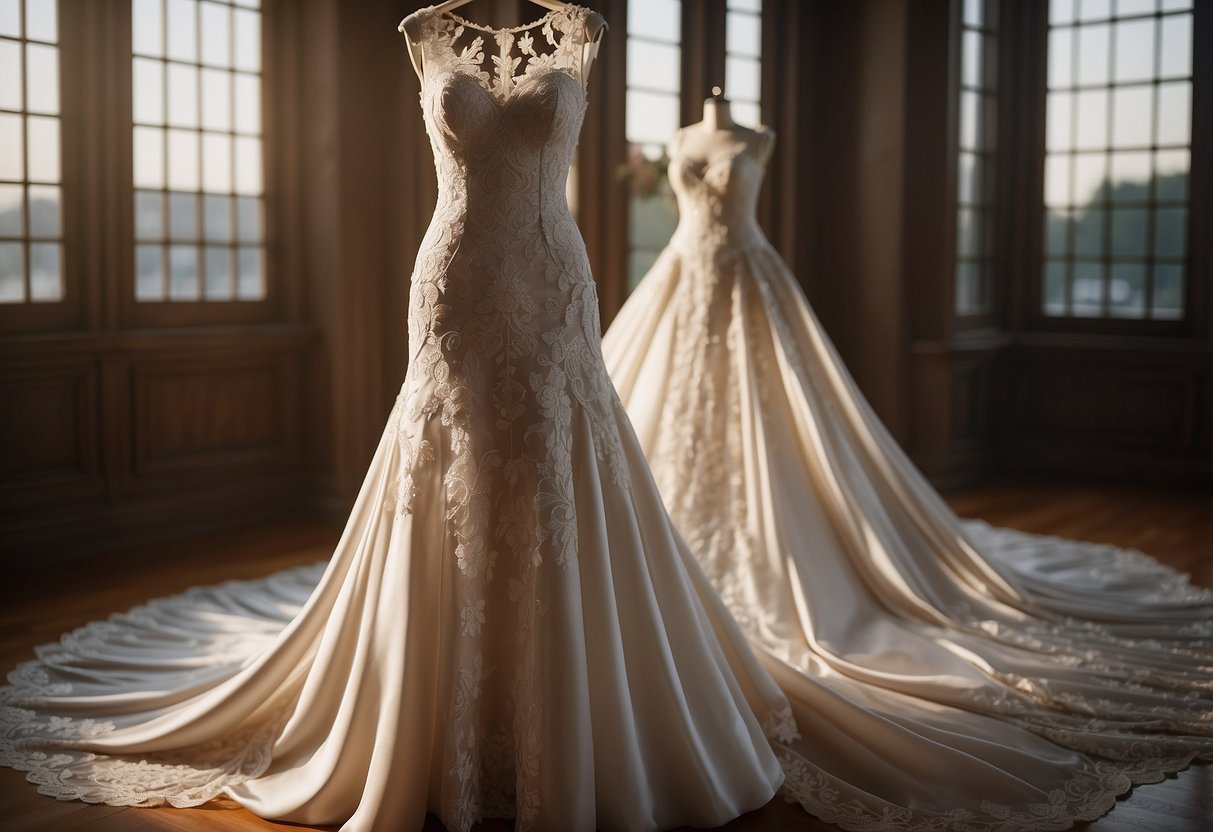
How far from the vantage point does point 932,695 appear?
137 inches

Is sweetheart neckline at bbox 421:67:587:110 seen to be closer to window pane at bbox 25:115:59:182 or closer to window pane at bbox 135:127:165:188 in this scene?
window pane at bbox 25:115:59:182

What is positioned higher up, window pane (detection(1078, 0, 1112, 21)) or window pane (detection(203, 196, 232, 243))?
window pane (detection(1078, 0, 1112, 21))

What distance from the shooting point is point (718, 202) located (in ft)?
15.1

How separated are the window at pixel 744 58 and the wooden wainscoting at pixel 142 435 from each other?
2.66 m

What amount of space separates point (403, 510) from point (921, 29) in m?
5.21

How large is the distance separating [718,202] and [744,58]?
2.71 m

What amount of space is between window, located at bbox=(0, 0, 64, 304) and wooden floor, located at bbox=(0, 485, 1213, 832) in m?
1.21

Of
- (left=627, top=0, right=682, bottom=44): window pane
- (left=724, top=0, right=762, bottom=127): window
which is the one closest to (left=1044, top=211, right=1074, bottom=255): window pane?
(left=724, top=0, right=762, bottom=127): window

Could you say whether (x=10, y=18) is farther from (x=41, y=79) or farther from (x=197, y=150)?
(x=197, y=150)

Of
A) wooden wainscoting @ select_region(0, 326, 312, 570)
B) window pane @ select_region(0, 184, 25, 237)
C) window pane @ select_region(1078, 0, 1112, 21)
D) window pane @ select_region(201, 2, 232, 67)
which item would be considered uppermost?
window pane @ select_region(1078, 0, 1112, 21)

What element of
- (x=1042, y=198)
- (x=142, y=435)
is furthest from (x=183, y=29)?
(x=1042, y=198)

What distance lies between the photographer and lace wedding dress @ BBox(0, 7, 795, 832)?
268cm

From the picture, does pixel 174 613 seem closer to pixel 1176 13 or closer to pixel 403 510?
pixel 403 510

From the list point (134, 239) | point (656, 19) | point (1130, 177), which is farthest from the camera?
point (1130, 177)
